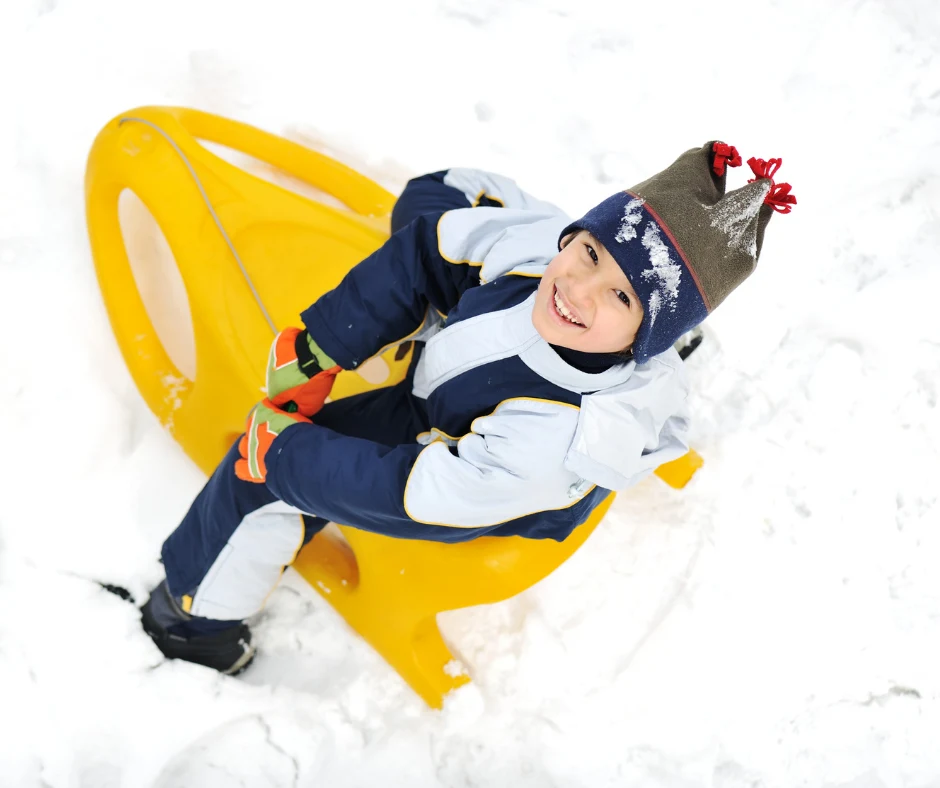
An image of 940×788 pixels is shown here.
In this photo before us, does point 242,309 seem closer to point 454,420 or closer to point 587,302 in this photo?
point 454,420

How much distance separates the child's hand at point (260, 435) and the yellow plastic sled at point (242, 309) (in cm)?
18

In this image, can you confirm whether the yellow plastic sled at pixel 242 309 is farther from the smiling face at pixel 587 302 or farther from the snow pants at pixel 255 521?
the smiling face at pixel 587 302

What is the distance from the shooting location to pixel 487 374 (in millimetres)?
989

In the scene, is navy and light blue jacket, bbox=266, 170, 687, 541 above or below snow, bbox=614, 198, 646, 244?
below

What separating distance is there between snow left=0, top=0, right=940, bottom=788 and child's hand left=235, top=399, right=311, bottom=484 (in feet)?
1.26

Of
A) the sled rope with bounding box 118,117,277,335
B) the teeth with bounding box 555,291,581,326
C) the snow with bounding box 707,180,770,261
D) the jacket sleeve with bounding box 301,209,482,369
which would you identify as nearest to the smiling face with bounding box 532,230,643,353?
the teeth with bounding box 555,291,581,326

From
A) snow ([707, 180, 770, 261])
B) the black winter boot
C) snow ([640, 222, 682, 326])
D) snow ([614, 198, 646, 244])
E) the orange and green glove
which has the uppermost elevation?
snow ([707, 180, 770, 261])

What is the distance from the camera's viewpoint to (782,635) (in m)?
1.45

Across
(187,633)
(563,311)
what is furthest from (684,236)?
(187,633)

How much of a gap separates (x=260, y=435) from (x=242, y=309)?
306mm

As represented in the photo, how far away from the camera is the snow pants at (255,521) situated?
1.21 metres

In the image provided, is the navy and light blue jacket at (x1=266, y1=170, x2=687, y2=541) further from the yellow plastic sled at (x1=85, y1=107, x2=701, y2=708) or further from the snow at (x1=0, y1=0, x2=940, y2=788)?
the snow at (x1=0, y1=0, x2=940, y2=788)

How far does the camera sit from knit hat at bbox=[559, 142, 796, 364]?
83 centimetres

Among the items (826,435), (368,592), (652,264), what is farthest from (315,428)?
(826,435)
